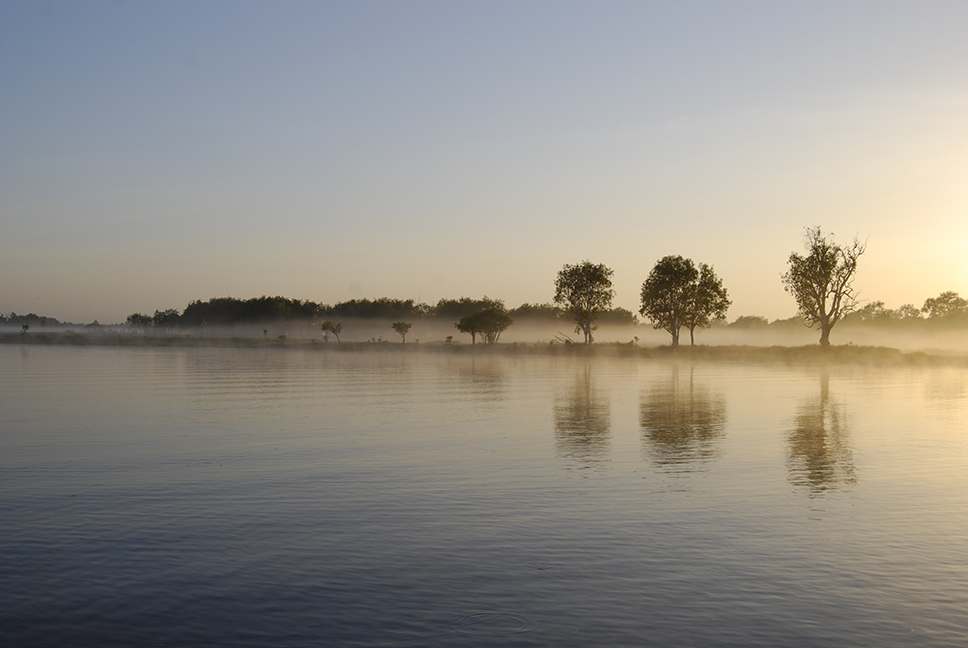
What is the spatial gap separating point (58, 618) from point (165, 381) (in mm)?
43713

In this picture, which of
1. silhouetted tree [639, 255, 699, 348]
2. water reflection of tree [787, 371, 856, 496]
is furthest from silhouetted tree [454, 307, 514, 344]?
water reflection of tree [787, 371, 856, 496]

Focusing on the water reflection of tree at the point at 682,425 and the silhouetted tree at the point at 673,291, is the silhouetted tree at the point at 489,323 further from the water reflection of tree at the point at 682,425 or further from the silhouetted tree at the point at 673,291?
Result: the water reflection of tree at the point at 682,425

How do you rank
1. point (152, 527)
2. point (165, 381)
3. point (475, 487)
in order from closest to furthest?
point (152, 527)
point (475, 487)
point (165, 381)

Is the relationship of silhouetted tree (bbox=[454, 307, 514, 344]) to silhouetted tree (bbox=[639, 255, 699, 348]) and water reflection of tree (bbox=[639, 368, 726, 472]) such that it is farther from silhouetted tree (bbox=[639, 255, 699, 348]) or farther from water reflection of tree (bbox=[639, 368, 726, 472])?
water reflection of tree (bbox=[639, 368, 726, 472])

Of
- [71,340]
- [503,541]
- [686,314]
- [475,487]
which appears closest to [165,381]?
[475,487]

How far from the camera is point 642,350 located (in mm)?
120500

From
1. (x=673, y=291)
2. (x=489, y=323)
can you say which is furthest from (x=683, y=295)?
(x=489, y=323)

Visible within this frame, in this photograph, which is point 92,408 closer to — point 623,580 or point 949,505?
point 623,580

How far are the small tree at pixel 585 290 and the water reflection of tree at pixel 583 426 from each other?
316ft

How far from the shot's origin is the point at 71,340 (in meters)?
183

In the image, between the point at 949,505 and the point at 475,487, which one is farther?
the point at 475,487

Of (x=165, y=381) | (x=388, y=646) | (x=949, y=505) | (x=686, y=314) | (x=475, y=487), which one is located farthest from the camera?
(x=686, y=314)

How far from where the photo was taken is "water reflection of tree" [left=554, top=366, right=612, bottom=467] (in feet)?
67.2

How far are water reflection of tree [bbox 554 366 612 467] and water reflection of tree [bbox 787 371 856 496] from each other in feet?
16.2
